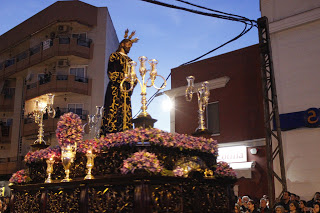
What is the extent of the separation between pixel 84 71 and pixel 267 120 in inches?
795

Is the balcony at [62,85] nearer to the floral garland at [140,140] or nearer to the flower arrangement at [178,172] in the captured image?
the floral garland at [140,140]

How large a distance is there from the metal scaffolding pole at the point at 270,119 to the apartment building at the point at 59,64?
56.8 ft

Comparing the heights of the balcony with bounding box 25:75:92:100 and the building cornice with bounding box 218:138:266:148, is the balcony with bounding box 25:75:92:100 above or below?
above

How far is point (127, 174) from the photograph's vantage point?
22.4 ft

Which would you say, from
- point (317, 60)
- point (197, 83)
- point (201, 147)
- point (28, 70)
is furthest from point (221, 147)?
point (28, 70)

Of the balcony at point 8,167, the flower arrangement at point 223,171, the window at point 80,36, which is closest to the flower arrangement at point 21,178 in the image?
the flower arrangement at point 223,171

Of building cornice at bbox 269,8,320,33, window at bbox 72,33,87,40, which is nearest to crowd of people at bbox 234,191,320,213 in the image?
building cornice at bbox 269,8,320,33

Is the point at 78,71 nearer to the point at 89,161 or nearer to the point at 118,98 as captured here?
the point at 118,98

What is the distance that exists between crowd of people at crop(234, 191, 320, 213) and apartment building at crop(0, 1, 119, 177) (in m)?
18.8

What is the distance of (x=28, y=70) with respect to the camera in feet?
112

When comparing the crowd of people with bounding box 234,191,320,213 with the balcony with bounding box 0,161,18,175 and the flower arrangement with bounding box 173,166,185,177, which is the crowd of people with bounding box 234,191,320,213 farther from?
the balcony with bounding box 0,161,18,175

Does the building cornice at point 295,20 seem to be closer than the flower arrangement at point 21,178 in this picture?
No

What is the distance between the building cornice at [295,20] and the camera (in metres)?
15.6

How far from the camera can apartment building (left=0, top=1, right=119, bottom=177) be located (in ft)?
100
